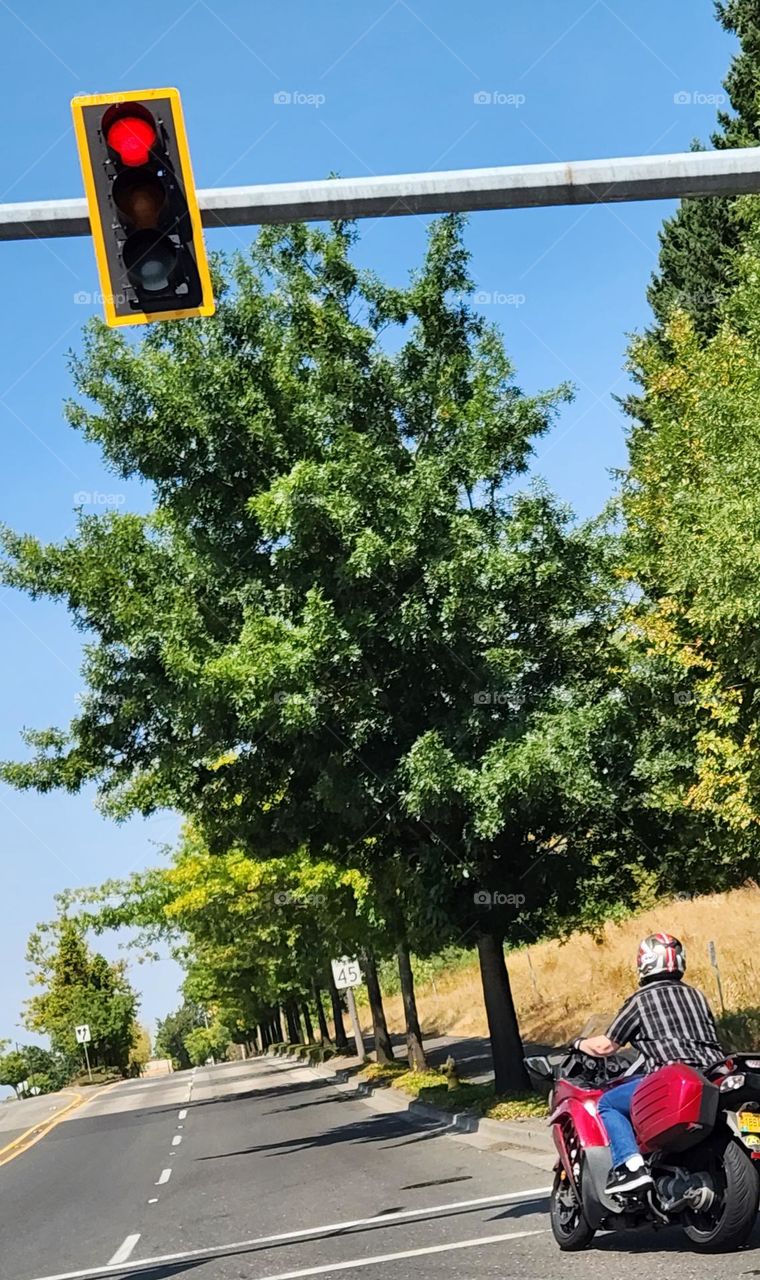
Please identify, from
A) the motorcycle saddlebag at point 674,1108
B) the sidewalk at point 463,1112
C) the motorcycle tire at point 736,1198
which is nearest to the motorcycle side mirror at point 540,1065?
the motorcycle saddlebag at point 674,1108

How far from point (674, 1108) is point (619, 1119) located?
2.27ft

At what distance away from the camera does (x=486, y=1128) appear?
58.2ft

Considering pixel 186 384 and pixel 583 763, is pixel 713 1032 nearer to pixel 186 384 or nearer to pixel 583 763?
pixel 583 763

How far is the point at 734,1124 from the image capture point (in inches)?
304

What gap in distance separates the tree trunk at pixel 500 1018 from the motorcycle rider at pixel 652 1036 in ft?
39.4

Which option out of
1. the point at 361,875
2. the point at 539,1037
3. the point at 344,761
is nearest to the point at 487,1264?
the point at 344,761

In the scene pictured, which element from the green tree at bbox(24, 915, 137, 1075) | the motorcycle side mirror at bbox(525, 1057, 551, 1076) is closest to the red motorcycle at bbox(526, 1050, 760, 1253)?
the motorcycle side mirror at bbox(525, 1057, 551, 1076)

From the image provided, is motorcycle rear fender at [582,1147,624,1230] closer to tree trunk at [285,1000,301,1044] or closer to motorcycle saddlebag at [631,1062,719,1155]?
motorcycle saddlebag at [631,1062,719,1155]

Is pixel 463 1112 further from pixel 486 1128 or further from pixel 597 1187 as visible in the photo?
pixel 597 1187

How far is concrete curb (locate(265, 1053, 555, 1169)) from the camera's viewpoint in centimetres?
1506

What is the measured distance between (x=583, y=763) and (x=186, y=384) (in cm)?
698

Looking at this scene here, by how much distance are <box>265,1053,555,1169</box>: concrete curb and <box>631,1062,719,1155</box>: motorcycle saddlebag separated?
598 cm

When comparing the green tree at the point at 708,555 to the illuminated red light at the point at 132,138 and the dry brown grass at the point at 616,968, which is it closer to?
the dry brown grass at the point at 616,968

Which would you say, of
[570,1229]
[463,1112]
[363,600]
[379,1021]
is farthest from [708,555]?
[379,1021]
